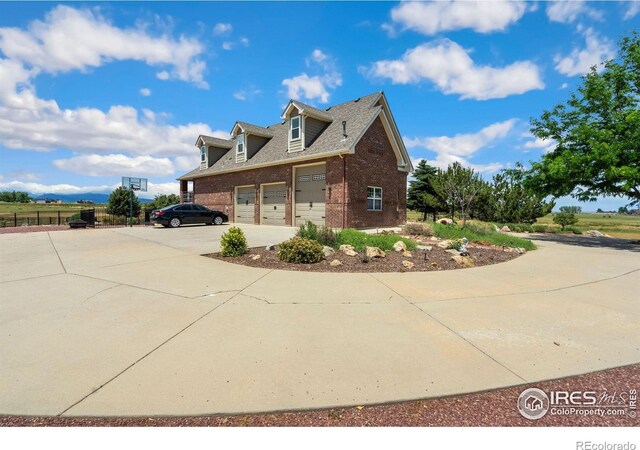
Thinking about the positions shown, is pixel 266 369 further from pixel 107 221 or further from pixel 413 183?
pixel 413 183

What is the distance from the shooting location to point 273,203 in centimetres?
1947

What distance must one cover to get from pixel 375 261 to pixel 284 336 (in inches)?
186

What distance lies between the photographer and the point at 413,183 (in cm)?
3070

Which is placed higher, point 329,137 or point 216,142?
point 216,142

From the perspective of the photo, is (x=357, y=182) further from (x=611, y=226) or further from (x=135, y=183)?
(x=611, y=226)

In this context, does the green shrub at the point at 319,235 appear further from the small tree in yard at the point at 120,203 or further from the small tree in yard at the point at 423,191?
the small tree in yard at the point at 120,203

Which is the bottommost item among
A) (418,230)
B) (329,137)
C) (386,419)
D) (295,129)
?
(386,419)

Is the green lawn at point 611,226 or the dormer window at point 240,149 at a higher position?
the dormer window at point 240,149

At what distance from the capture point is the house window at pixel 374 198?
17172 mm

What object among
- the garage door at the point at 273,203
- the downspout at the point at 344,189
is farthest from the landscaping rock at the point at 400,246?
the garage door at the point at 273,203

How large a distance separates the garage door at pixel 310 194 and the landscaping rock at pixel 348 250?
782 cm

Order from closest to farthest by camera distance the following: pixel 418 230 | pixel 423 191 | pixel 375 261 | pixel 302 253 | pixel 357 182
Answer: pixel 302 253
pixel 375 261
pixel 418 230
pixel 357 182
pixel 423 191

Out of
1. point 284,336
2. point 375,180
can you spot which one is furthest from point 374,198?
point 284,336

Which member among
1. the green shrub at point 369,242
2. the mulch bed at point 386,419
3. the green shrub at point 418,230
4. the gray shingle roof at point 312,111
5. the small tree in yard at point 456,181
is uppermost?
the gray shingle roof at point 312,111
